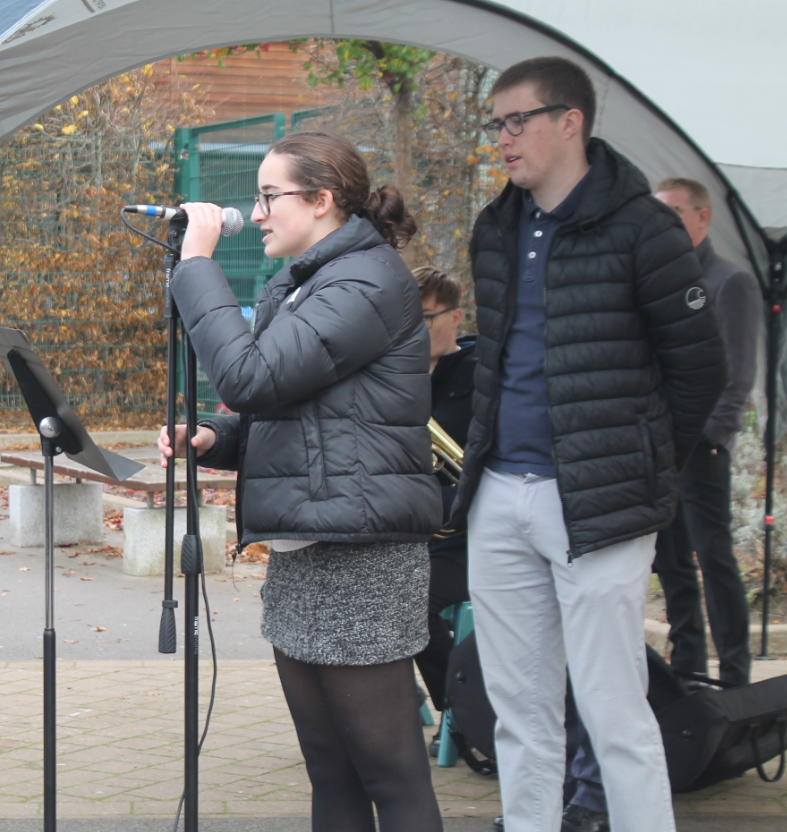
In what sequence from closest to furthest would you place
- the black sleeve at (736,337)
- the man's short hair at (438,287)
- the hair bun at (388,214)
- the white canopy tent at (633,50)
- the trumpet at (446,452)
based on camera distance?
the hair bun at (388,214), the white canopy tent at (633,50), the trumpet at (446,452), the man's short hair at (438,287), the black sleeve at (736,337)

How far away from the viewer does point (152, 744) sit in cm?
439

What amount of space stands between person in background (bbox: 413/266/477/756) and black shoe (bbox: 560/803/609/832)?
2.29 ft

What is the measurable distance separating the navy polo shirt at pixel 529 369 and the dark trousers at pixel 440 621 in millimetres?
1127

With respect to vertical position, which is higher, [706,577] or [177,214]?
[177,214]

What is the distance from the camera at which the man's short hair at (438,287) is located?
13.3 ft

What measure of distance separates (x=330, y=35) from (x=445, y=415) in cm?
137

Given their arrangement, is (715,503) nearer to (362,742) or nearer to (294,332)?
(362,742)

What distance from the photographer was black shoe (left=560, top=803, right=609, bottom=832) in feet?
11.3

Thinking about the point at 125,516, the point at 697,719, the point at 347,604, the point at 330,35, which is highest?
the point at 330,35

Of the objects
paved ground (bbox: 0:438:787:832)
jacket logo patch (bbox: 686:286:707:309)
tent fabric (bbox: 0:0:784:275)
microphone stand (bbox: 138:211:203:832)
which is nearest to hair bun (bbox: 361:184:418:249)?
microphone stand (bbox: 138:211:203:832)

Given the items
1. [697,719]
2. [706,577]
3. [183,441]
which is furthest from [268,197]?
[706,577]

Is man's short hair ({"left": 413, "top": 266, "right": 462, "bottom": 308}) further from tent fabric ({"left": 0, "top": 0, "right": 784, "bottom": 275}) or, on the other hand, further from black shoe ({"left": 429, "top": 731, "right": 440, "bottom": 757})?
black shoe ({"left": 429, "top": 731, "right": 440, "bottom": 757})

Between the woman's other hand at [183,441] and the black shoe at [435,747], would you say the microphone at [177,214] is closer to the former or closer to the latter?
the woman's other hand at [183,441]

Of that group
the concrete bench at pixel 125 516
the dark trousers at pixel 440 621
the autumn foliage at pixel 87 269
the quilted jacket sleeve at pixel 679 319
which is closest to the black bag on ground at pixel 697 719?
the dark trousers at pixel 440 621
